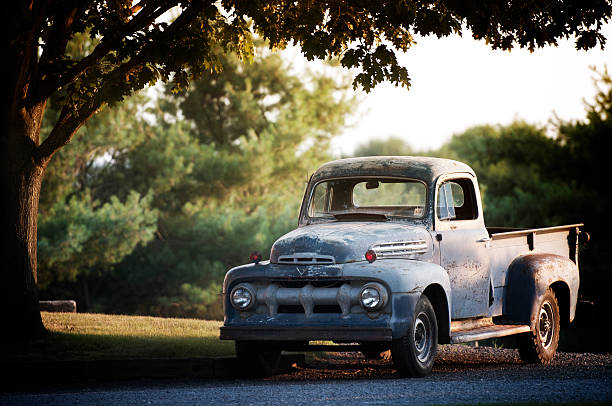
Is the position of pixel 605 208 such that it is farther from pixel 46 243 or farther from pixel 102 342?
pixel 102 342

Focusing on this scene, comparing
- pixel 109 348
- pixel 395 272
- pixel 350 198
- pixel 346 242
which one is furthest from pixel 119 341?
pixel 395 272

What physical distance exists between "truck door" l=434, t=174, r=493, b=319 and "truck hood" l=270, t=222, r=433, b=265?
421 mm

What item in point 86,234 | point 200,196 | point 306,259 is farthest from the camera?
point 200,196

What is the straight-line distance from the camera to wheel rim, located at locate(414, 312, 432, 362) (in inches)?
393

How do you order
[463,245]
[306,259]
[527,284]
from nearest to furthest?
[306,259] < [463,245] < [527,284]

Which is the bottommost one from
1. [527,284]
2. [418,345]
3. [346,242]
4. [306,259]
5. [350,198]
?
[418,345]

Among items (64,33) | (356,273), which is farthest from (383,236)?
(64,33)

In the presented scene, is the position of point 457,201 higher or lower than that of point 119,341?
higher

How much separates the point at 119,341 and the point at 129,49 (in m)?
4.01

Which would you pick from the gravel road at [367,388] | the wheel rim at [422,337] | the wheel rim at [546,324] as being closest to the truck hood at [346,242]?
the wheel rim at [422,337]

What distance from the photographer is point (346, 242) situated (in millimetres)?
9984

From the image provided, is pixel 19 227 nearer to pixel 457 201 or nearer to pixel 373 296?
pixel 373 296

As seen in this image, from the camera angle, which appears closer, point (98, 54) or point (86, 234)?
point (98, 54)

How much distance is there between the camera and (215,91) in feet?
153
